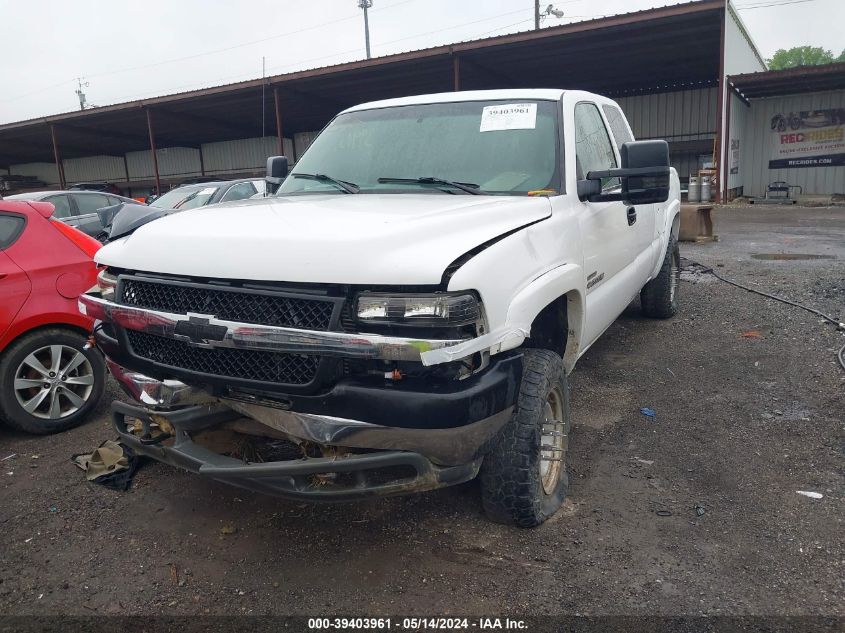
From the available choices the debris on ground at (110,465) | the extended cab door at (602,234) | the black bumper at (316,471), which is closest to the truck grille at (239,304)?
the black bumper at (316,471)

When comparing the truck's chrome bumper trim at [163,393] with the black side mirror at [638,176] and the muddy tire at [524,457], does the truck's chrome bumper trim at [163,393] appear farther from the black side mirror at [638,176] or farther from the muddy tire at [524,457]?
the black side mirror at [638,176]

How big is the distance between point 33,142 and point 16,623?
35.7 m

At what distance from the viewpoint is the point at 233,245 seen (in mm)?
2562

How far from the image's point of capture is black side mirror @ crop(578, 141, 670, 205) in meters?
3.33

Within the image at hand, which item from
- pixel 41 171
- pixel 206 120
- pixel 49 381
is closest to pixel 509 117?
pixel 49 381

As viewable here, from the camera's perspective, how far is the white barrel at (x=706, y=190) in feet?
69.2

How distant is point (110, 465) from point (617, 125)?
13.5 feet

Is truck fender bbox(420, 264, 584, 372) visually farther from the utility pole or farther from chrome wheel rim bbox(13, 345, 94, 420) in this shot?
the utility pole

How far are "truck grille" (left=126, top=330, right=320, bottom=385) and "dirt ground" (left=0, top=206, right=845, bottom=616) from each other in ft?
2.84

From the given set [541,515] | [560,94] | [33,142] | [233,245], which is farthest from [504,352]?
[33,142]

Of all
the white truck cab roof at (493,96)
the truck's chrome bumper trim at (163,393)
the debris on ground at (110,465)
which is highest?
the white truck cab roof at (493,96)

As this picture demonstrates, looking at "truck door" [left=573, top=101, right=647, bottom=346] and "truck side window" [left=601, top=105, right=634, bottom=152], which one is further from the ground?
"truck side window" [left=601, top=105, right=634, bottom=152]

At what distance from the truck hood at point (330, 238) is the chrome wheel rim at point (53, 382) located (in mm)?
1564

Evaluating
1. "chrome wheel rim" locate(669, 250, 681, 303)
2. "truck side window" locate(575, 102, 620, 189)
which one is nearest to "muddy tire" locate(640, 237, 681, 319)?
"chrome wheel rim" locate(669, 250, 681, 303)
